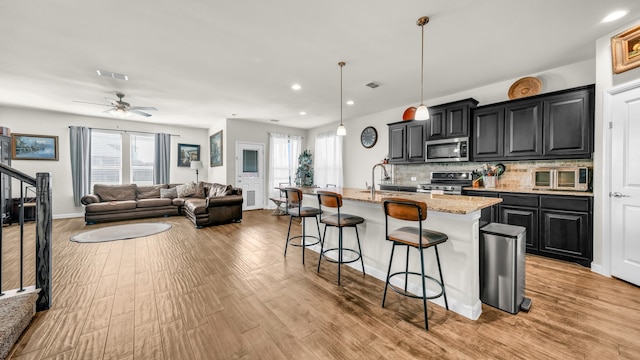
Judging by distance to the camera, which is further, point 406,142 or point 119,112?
point 406,142

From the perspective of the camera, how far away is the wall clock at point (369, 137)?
19.9ft

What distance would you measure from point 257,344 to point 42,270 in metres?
1.98

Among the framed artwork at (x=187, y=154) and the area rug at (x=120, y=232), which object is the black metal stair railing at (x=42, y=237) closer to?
the area rug at (x=120, y=232)

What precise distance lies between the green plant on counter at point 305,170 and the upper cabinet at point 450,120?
3.89 m

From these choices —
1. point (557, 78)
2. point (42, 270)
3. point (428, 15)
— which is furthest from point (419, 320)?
point (557, 78)

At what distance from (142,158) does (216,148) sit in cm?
209

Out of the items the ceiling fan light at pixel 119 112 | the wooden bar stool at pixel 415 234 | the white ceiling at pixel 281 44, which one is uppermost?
the white ceiling at pixel 281 44

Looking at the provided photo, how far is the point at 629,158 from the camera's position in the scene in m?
2.53

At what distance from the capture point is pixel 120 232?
4699 millimetres

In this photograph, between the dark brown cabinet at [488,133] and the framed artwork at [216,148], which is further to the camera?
the framed artwork at [216,148]

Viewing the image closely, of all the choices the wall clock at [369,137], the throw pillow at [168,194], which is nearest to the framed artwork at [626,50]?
the wall clock at [369,137]

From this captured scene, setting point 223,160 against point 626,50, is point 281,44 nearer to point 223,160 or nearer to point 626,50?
point 626,50

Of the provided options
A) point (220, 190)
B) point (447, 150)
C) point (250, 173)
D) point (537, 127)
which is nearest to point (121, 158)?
point (220, 190)

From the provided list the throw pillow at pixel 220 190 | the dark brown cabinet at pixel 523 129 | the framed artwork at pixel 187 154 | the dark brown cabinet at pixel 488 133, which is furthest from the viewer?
the framed artwork at pixel 187 154
